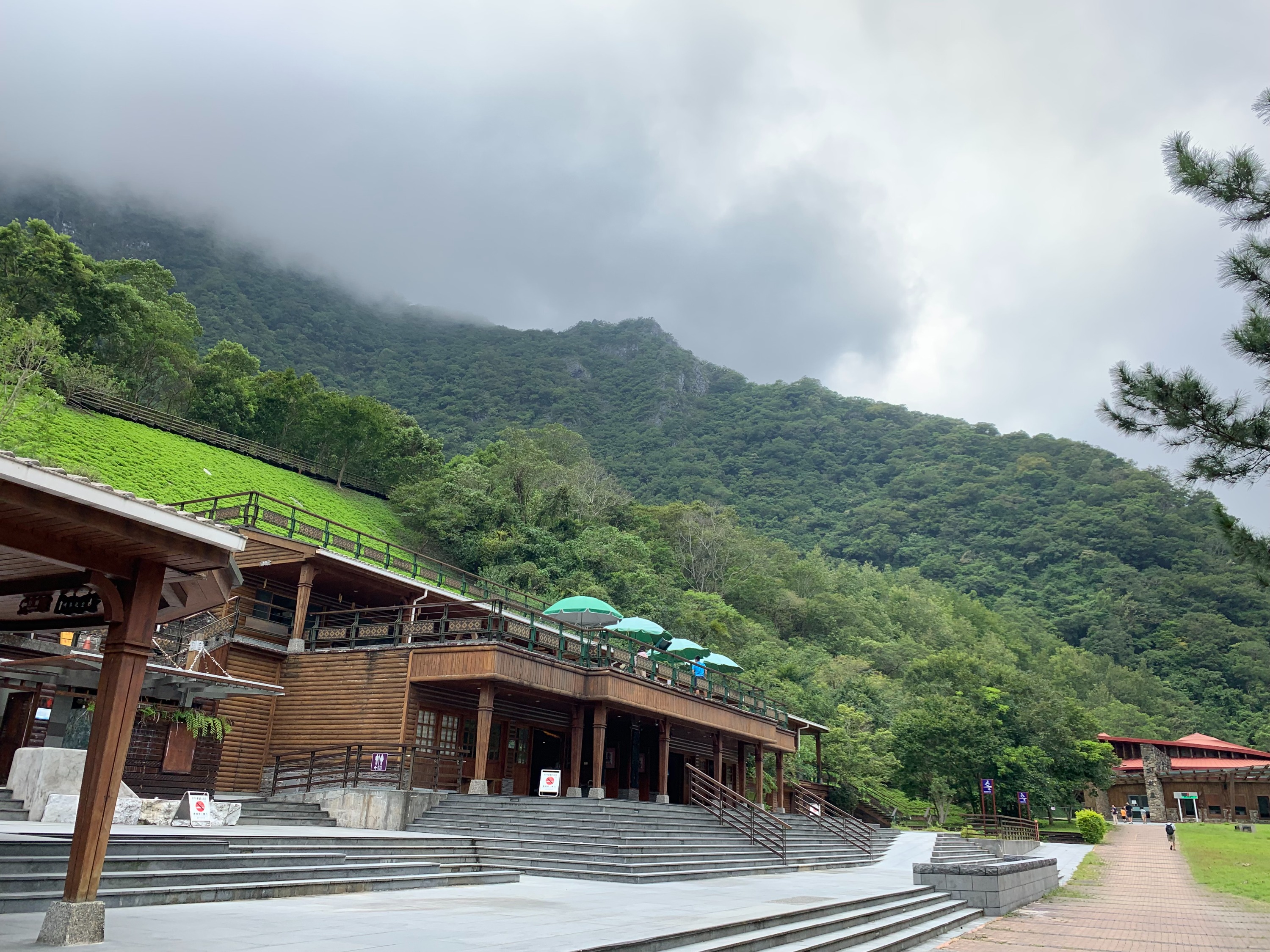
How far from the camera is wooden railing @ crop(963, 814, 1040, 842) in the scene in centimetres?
3284

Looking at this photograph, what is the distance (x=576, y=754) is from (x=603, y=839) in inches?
187

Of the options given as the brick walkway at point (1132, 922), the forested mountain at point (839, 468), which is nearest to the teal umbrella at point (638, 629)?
the brick walkway at point (1132, 922)

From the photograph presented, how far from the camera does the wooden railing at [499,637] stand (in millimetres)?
18125

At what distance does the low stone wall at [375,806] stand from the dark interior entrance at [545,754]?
5.95m

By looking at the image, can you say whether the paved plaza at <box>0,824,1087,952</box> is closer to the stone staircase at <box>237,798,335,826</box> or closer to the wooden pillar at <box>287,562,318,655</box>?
the stone staircase at <box>237,798,335,826</box>

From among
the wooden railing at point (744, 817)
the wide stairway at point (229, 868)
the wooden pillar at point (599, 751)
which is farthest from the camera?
the wooden pillar at point (599, 751)

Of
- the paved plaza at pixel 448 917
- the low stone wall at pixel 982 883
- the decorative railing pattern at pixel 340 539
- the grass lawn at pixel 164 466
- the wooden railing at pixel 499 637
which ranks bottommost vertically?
the low stone wall at pixel 982 883

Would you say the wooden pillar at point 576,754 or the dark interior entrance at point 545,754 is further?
the dark interior entrance at point 545,754

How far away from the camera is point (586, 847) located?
1395cm

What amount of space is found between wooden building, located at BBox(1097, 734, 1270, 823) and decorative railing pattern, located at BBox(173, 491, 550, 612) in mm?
39179

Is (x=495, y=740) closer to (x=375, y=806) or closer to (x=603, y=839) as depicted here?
(x=375, y=806)

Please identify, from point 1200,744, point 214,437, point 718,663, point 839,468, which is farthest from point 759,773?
point 839,468

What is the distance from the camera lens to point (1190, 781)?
53.6 metres

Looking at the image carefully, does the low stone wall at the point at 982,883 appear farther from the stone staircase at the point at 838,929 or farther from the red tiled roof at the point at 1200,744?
the red tiled roof at the point at 1200,744
